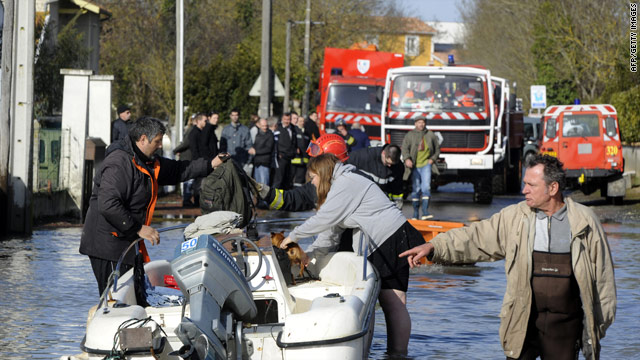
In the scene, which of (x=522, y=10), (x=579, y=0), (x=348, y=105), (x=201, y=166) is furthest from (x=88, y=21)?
(x=201, y=166)

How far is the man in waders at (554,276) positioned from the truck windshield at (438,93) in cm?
1833

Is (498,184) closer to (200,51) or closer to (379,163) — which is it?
(379,163)

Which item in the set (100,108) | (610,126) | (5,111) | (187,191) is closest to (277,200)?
(5,111)

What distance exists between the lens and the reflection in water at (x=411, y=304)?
939cm

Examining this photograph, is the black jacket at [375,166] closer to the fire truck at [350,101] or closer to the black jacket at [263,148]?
the black jacket at [263,148]

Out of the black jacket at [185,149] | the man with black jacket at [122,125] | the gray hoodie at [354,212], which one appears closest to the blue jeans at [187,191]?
the black jacket at [185,149]

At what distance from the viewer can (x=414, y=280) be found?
13367mm

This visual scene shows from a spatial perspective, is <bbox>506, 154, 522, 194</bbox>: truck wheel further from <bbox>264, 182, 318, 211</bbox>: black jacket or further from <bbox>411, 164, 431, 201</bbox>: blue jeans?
<bbox>264, 182, 318, 211</bbox>: black jacket

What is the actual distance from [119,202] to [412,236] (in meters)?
2.26

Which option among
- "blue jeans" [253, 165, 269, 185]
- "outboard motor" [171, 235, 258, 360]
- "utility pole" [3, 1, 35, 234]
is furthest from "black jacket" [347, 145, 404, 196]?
"blue jeans" [253, 165, 269, 185]

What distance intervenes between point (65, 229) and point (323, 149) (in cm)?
901

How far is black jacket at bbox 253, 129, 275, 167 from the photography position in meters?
23.2

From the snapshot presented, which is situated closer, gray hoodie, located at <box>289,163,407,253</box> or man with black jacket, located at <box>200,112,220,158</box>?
gray hoodie, located at <box>289,163,407,253</box>

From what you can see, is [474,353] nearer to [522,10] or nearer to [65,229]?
[65,229]
